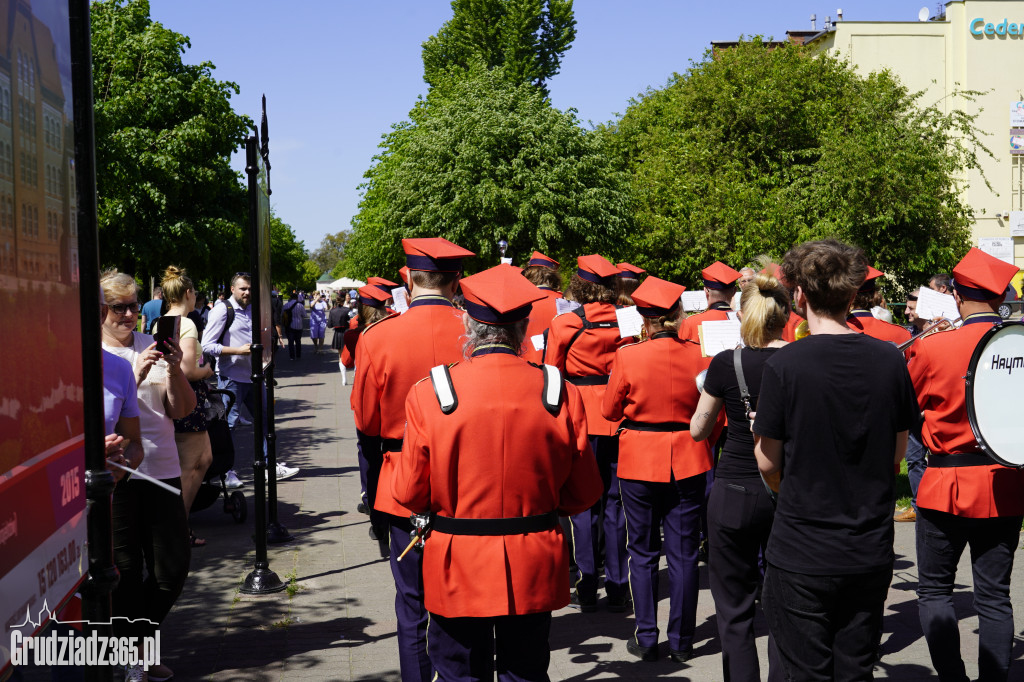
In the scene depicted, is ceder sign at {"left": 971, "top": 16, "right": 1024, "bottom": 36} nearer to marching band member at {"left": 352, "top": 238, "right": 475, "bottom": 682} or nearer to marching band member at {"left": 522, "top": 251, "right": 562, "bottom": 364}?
marching band member at {"left": 522, "top": 251, "right": 562, "bottom": 364}

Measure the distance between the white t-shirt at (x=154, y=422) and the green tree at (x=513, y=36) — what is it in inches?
1679

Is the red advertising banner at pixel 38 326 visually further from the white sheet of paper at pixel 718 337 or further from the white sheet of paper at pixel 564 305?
the white sheet of paper at pixel 564 305

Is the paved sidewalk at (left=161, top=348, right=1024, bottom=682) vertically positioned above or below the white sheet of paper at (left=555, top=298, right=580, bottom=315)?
below

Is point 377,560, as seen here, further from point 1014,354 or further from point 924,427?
point 1014,354

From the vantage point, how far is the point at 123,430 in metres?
4.06

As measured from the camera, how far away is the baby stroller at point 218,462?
741 cm

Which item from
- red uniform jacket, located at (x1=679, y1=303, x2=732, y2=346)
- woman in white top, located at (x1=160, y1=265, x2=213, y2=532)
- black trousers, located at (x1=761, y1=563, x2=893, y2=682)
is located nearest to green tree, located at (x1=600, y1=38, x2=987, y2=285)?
red uniform jacket, located at (x1=679, y1=303, x2=732, y2=346)

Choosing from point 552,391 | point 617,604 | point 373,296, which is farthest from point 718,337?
point 373,296

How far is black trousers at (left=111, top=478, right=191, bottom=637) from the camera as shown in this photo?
452cm

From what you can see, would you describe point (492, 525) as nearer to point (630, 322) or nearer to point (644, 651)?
point (644, 651)

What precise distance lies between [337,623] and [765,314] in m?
3.30

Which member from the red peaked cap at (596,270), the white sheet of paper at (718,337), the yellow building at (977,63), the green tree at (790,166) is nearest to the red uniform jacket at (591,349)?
the red peaked cap at (596,270)

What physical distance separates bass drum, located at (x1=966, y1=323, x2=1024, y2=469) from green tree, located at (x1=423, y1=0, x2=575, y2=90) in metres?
43.4

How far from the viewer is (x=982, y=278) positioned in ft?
14.5
